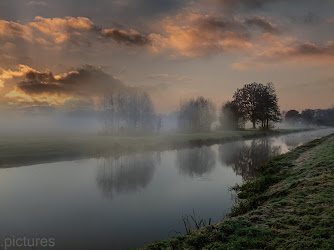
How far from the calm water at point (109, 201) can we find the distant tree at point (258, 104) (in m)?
80.7

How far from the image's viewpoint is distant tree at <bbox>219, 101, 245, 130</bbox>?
104m

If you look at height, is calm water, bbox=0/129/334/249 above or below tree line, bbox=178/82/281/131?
below

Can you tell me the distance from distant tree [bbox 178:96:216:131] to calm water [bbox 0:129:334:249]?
253 feet

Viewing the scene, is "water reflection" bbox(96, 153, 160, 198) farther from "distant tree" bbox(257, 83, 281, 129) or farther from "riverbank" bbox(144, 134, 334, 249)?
"distant tree" bbox(257, 83, 281, 129)

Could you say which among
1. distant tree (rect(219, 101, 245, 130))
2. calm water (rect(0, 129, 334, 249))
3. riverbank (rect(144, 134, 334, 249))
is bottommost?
calm water (rect(0, 129, 334, 249))

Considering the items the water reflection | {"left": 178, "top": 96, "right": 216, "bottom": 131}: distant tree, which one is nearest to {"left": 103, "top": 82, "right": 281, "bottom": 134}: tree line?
{"left": 178, "top": 96, "right": 216, "bottom": 131}: distant tree

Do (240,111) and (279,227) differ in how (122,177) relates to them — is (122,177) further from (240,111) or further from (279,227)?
(240,111)

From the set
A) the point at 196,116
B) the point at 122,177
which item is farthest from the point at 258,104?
the point at 122,177

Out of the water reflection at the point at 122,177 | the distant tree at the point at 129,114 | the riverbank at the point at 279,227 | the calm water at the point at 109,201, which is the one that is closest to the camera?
the riverbank at the point at 279,227

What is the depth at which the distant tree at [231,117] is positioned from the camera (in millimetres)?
103906

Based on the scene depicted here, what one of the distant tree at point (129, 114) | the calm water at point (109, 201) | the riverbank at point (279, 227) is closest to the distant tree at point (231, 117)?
the distant tree at point (129, 114)

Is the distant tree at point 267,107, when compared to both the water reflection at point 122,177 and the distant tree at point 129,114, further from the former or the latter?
the water reflection at point 122,177

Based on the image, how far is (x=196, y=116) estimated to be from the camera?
10481cm

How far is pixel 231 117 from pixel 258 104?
13.1 metres
